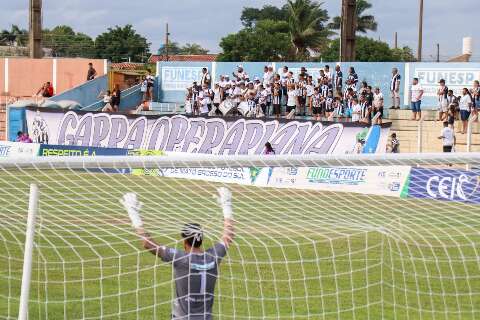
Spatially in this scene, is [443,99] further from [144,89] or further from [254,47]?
[254,47]

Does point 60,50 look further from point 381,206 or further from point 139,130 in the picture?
point 381,206

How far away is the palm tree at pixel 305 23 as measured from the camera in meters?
88.9

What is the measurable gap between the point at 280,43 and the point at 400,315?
236 ft

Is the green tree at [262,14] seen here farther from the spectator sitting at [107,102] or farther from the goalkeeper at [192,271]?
the goalkeeper at [192,271]

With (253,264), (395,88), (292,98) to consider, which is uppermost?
(395,88)

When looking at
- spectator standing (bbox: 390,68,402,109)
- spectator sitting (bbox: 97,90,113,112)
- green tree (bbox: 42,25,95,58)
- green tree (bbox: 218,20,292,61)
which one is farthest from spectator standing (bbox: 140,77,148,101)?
green tree (bbox: 218,20,292,61)

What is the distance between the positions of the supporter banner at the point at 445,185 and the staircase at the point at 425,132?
571cm

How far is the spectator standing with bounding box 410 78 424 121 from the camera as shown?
2928 cm

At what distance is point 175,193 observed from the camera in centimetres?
2003

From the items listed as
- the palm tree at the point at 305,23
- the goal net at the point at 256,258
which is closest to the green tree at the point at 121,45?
the palm tree at the point at 305,23

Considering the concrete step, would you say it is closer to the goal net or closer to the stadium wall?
the stadium wall

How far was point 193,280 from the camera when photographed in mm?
7242

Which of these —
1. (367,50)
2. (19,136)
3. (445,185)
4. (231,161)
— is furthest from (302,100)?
(367,50)

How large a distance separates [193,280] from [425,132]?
22.7 metres
